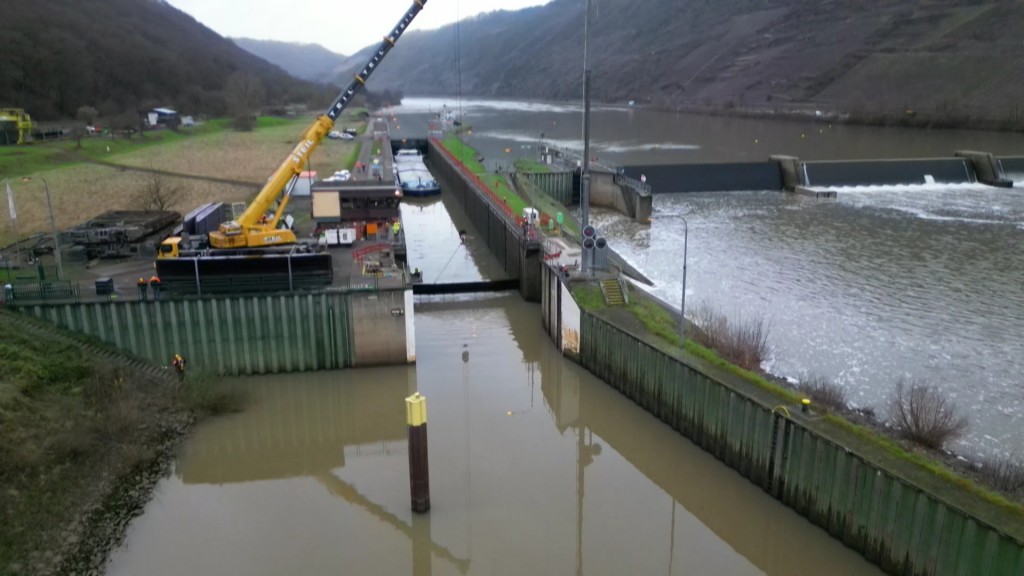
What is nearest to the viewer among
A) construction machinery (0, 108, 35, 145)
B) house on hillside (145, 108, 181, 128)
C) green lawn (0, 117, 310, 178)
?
green lawn (0, 117, 310, 178)

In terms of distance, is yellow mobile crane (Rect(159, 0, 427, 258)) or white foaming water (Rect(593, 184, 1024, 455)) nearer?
white foaming water (Rect(593, 184, 1024, 455))

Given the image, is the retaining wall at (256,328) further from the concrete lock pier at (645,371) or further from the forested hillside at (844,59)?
the forested hillside at (844,59)

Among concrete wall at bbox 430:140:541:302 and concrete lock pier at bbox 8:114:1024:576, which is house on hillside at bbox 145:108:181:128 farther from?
concrete lock pier at bbox 8:114:1024:576

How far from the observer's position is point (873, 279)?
32156mm

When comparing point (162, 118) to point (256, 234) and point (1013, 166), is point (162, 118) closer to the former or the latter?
point (256, 234)

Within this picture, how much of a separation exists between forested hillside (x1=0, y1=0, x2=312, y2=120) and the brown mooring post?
81.9m

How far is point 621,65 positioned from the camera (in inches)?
7549

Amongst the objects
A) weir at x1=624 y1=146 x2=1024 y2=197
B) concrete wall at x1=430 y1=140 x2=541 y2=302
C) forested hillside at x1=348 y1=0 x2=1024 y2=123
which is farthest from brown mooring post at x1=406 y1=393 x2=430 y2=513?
forested hillside at x1=348 y1=0 x2=1024 y2=123

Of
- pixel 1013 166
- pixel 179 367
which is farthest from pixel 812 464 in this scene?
pixel 1013 166

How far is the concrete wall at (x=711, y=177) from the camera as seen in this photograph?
188ft

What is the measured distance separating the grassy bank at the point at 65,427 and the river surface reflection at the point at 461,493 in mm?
1052

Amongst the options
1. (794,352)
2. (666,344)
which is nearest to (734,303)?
(794,352)

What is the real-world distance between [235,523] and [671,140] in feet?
287

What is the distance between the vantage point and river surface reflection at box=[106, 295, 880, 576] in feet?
49.0
